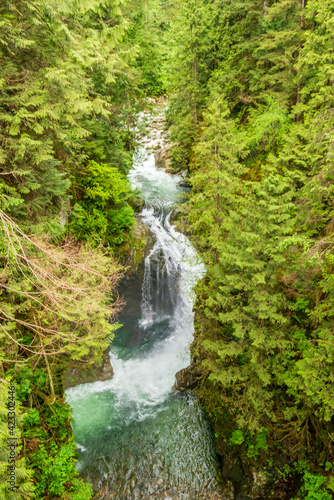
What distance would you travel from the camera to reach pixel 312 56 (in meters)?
8.54

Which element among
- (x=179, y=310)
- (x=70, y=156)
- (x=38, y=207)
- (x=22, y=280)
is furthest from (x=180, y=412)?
(x=70, y=156)

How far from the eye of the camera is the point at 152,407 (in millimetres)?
11117

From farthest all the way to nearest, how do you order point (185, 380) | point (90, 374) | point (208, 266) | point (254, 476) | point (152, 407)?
1. point (90, 374)
2. point (185, 380)
3. point (152, 407)
4. point (208, 266)
5. point (254, 476)

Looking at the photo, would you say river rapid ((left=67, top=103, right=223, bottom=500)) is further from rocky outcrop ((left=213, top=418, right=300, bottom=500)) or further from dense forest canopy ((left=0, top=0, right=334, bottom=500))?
dense forest canopy ((left=0, top=0, right=334, bottom=500))

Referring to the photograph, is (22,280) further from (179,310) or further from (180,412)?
(179,310)

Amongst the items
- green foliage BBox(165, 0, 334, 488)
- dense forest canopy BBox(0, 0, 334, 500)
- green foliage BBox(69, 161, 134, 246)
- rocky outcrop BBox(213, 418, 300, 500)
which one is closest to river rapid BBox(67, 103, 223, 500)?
rocky outcrop BBox(213, 418, 300, 500)

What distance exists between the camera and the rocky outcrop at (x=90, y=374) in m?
11.5

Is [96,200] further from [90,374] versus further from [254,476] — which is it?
[254,476]

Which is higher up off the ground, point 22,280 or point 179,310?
point 22,280

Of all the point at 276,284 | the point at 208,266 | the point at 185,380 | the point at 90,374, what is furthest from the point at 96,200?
the point at 185,380

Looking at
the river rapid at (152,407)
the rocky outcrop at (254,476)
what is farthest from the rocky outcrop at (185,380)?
the rocky outcrop at (254,476)

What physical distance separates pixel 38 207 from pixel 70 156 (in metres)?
3.51

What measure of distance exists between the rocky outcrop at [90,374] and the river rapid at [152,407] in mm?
248

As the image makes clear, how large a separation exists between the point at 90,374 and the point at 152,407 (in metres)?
3.11
